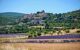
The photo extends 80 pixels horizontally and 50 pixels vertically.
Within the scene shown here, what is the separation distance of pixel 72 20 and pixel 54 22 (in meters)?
0.62

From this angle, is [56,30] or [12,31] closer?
[56,30]

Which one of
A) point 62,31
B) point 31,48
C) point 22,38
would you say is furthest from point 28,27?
point 31,48

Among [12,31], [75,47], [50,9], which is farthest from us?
[12,31]

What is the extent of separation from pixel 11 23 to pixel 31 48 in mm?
2219

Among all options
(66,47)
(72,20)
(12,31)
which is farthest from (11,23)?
(66,47)

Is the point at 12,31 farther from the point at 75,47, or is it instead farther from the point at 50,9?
the point at 75,47

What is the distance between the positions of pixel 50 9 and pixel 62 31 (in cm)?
135

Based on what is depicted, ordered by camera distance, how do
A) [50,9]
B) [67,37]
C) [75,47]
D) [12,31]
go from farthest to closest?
[12,31]
[67,37]
[50,9]
[75,47]

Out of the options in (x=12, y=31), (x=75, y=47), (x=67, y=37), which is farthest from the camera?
(x=12, y=31)

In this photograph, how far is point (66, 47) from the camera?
7.15 m

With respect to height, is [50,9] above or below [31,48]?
above

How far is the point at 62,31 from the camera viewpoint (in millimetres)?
8891

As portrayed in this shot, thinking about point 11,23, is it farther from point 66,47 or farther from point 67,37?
point 66,47

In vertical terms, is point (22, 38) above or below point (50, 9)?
below
